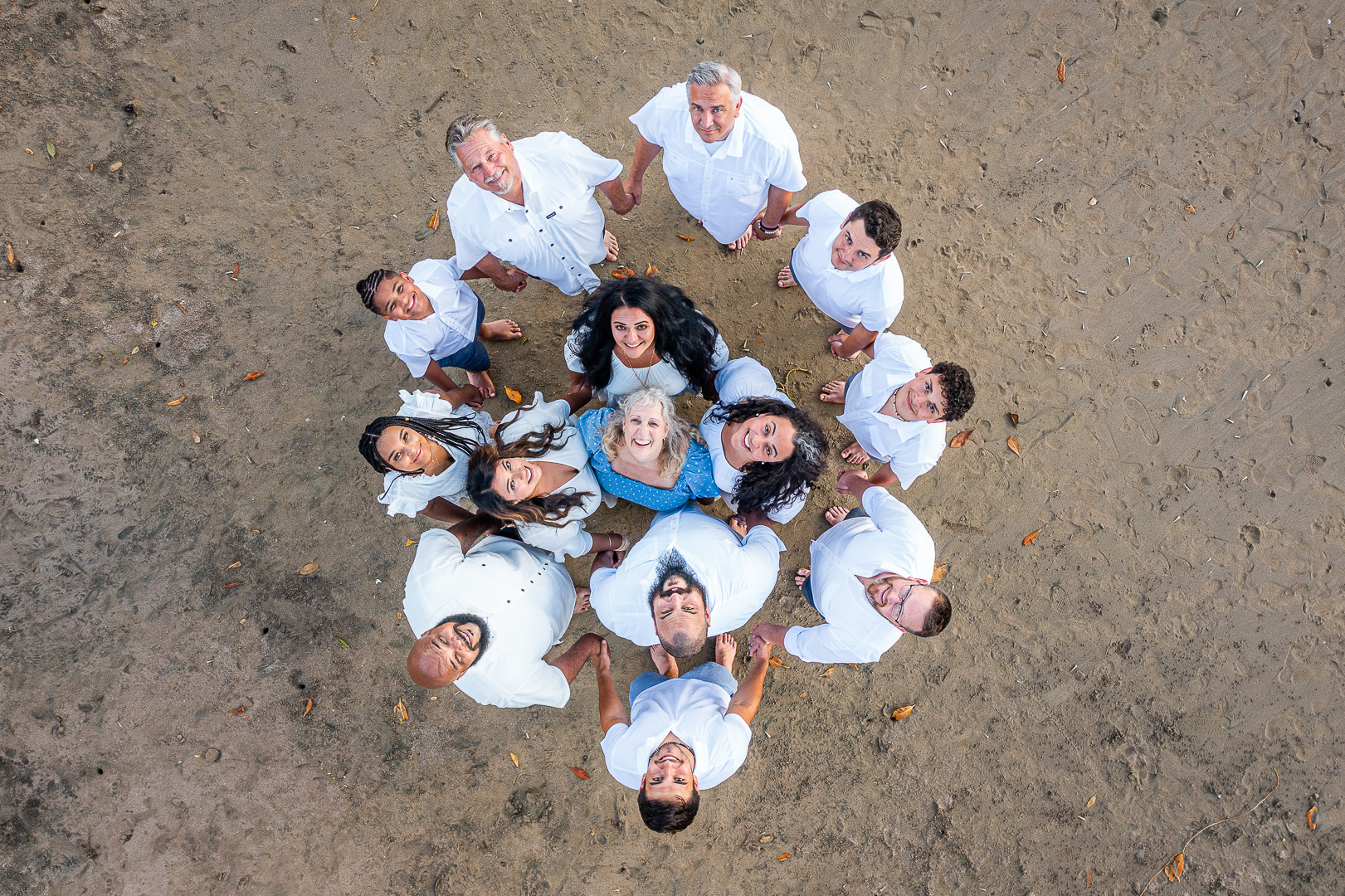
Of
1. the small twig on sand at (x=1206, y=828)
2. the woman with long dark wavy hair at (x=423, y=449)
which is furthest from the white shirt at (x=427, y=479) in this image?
the small twig on sand at (x=1206, y=828)

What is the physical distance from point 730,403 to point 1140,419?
3.49m

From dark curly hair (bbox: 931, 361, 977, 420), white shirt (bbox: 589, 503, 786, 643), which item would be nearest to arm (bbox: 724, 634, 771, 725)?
white shirt (bbox: 589, 503, 786, 643)

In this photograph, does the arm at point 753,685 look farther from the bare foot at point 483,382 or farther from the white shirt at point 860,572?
the bare foot at point 483,382

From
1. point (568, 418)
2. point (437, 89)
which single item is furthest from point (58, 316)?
point (568, 418)

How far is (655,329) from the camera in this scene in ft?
11.6

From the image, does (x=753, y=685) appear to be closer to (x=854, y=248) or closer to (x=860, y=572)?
(x=860, y=572)

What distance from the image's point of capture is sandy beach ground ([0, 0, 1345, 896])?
4617 millimetres

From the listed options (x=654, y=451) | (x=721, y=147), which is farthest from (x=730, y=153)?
(x=654, y=451)

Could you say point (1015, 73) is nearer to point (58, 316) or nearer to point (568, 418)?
point (568, 418)

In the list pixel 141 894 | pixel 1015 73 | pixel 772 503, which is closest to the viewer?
pixel 772 503

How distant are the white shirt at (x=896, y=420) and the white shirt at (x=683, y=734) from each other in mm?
1882

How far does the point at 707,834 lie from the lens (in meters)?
4.61

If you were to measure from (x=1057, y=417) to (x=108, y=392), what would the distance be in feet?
24.4

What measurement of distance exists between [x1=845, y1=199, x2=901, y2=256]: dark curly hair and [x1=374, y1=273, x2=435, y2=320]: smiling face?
2.51 meters
